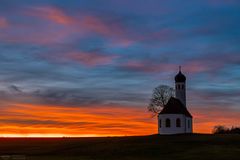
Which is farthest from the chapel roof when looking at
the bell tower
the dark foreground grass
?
the dark foreground grass

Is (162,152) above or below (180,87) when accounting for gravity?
below

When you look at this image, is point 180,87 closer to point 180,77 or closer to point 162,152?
point 180,77

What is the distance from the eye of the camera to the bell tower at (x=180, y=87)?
9962cm

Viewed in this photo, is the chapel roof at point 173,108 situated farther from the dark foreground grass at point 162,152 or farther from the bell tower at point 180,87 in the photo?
the dark foreground grass at point 162,152

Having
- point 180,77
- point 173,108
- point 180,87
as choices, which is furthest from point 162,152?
point 180,77

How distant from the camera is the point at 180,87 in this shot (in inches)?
3944

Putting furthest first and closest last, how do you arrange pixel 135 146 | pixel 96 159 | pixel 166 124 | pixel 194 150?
pixel 166 124, pixel 135 146, pixel 194 150, pixel 96 159

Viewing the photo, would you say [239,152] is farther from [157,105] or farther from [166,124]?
[157,105]

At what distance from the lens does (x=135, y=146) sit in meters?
67.7

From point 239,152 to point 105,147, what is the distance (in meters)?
21.9

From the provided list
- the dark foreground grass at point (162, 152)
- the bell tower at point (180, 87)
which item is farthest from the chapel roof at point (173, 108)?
the dark foreground grass at point (162, 152)

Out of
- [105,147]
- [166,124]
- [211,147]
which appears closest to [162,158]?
[211,147]

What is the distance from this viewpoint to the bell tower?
99.6 m

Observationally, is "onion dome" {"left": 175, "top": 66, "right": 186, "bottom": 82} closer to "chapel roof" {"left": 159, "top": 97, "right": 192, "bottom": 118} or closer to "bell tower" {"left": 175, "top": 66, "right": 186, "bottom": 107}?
"bell tower" {"left": 175, "top": 66, "right": 186, "bottom": 107}
